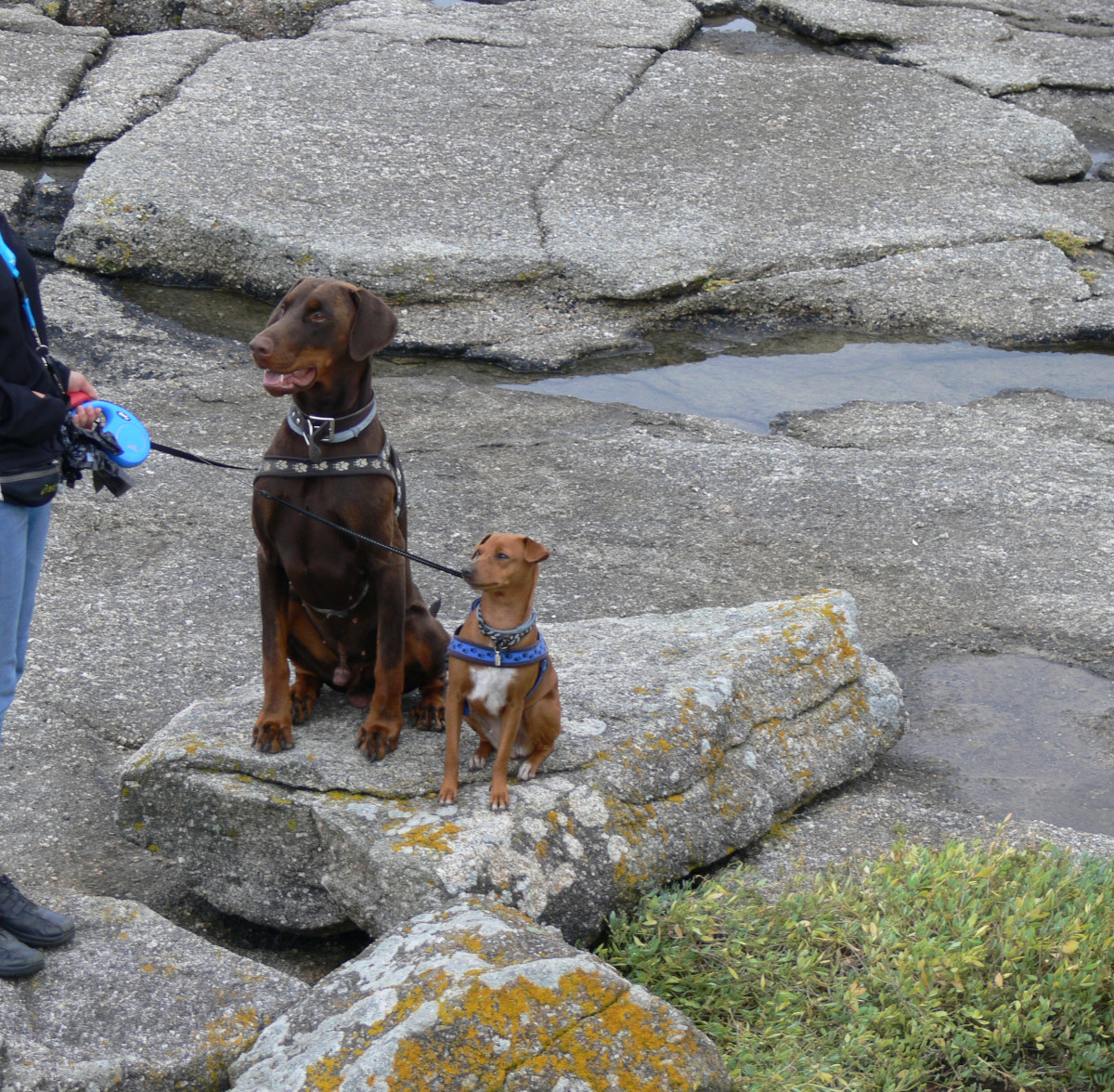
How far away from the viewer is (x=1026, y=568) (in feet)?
17.9

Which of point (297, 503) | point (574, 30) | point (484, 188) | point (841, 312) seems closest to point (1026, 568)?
point (841, 312)

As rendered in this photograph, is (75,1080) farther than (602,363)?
No

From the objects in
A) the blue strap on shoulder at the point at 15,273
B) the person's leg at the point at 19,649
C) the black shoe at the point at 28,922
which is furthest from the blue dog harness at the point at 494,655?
the blue strap on shoulder at the point at 15,273

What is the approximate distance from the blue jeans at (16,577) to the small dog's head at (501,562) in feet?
3.36

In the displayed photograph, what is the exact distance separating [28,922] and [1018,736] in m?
3.39

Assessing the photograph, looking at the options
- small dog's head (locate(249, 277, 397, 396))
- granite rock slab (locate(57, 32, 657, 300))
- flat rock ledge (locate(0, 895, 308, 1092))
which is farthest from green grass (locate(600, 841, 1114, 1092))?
granite rock slab (locate(57, 32, 657, 300))

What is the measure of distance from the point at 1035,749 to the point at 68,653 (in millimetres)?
3613

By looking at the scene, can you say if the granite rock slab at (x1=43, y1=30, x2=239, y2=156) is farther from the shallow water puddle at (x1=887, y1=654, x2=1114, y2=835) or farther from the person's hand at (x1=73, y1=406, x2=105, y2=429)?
the shallow water puddle at (x1=887, y1=654, x2=1114, y2=835)

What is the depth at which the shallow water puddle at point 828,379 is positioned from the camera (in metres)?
7.07

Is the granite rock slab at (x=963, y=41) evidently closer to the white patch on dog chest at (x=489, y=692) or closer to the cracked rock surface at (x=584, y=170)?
the cracked rock surface at (x=584, y=170)

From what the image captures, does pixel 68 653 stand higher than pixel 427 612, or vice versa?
pixel 427 612

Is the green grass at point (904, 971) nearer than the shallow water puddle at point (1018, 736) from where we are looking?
Yes

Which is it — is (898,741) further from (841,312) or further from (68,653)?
(841,312)

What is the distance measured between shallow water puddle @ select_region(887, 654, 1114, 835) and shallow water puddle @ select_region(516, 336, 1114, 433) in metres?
2.46
